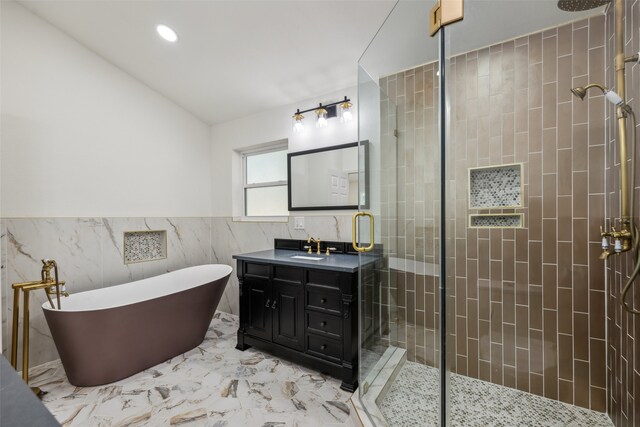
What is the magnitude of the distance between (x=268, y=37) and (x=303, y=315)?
2.19 m

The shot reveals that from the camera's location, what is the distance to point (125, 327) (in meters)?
2.02

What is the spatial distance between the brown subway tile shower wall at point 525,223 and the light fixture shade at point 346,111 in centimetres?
55

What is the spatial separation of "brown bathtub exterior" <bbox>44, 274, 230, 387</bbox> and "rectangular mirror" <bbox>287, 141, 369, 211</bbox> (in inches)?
47.1

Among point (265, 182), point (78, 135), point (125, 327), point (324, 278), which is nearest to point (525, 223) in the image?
point (324, 278)

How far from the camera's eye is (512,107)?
180 cm

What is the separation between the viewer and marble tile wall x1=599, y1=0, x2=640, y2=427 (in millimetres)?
1304

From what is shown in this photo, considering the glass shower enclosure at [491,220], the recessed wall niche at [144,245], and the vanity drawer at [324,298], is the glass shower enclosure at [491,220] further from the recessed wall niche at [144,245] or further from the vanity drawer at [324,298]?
the recessed wall niche at [144,245]

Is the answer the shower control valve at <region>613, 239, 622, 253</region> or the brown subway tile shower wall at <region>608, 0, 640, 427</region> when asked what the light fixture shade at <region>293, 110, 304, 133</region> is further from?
the shower control valve at <region>613, 239, 622, 253</region>

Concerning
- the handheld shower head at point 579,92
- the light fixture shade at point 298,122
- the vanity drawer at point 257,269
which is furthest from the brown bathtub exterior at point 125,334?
the handheld shower head at point 579,92

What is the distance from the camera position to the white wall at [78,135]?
83.8 inches

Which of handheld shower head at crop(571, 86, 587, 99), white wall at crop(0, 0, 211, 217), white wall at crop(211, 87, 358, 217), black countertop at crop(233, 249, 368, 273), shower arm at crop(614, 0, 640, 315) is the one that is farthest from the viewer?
white wall at crop(211, 87, 358, 217)

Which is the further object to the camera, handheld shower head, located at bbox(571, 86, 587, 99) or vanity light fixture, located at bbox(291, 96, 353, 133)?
vanity light fixture, located at bbox(291, 96, 353, 133)

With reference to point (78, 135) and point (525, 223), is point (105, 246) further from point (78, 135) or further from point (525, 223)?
point (525, 223)

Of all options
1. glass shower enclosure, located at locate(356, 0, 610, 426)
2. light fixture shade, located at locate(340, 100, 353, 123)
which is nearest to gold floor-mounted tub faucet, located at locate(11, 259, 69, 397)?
glass shower enclosure, located at locate(356, 0, 610, 426)
